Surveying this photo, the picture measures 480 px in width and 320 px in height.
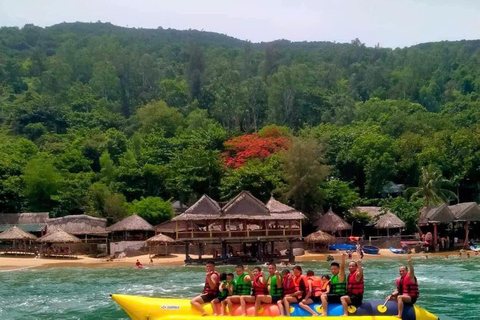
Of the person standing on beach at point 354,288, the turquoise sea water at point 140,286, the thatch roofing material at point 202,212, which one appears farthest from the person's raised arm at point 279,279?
the thatch roofing material at point 202,212

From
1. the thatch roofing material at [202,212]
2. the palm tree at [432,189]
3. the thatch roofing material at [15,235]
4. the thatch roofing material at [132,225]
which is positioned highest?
the palm tree at [432,189]

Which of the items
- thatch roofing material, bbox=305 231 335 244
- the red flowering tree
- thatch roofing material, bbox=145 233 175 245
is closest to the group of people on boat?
thatch roofing material, bbox=145 233 175 245

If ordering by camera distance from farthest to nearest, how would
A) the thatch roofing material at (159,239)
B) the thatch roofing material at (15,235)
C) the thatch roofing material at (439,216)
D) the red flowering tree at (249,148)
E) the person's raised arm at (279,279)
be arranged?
the red flowering tree at (249,148)
the thatch roofing material at (439,216)
the thatch roofing material at (15,235)
the thatch roofing material at (159,239)
the person's raised arm at (279,279)

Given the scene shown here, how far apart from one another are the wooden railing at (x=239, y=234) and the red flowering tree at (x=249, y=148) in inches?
631

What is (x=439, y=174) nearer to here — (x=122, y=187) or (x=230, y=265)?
(x=230, y=265)

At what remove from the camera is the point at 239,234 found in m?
37.6

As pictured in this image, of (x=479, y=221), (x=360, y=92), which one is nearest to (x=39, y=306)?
(x=479, y=221)

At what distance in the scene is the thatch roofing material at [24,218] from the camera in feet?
150

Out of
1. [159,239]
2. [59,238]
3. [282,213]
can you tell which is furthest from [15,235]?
[282,213]

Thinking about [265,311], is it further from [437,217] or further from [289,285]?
[437,217]

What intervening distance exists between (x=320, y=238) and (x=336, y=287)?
27673mm

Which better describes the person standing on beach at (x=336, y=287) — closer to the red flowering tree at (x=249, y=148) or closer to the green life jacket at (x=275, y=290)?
the green life jacket at (x=275, y=290)

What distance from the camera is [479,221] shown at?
152 ft

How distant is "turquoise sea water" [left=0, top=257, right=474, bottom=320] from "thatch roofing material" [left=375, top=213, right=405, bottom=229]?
811 cm
